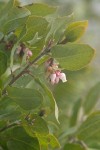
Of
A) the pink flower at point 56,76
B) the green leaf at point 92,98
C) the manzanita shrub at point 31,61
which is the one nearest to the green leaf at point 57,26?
the manzanita shrub at point 31,61

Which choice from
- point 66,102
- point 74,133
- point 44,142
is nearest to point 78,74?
point 66,102

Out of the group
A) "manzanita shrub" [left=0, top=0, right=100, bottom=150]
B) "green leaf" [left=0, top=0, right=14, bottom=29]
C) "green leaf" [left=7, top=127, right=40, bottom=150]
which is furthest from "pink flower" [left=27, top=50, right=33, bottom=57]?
"green leaf" [left=7, top=127, right=40, bottom=150]

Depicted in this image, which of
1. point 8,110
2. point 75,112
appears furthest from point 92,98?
point 8,110

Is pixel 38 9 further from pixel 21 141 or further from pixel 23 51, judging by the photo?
pixel 21 141

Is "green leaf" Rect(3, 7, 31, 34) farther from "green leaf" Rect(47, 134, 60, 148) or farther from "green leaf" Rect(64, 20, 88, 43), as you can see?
"green leaf" Rect(47, 134, 60, 148)

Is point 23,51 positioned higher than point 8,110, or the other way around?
point 23,51

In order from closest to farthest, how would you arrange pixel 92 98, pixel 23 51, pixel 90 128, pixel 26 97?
pixel 26 97
pixel 23 51
pixel 90 128
pixel 92 98

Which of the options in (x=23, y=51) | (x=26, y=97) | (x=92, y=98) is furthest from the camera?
(x=92, y=98)

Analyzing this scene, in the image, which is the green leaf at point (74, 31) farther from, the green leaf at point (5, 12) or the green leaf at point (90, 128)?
the green leaf at point (90, 128)
